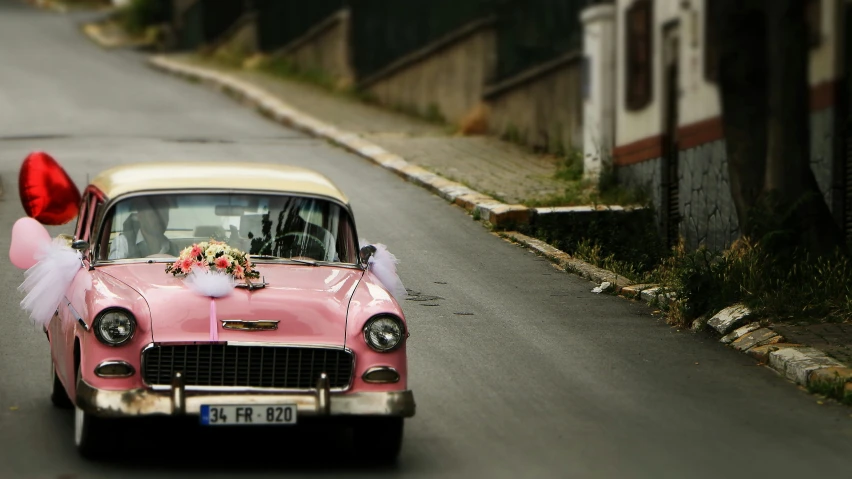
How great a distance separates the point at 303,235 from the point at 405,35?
2017 centimetres

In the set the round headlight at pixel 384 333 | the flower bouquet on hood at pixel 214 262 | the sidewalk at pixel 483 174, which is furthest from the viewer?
the sidewalk at pixel 483 174

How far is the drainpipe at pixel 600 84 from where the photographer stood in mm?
19797

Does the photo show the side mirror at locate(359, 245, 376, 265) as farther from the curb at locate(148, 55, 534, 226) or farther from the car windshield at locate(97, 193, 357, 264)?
the curb at locate(148, 55, 534, 226)

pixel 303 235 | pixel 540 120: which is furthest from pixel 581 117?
pixel 303 235

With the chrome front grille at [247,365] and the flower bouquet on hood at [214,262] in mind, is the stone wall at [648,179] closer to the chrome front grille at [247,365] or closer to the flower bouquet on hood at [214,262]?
the flower bouquet on hood at [214,262]

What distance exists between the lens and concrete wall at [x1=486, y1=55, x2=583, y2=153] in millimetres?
21188

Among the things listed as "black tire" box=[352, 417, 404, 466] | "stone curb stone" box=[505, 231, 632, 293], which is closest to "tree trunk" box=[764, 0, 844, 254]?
"stone curb stone" box=[505, 231, 632, 293]

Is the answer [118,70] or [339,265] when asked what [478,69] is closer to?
[118,70]

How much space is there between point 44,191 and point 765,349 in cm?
555

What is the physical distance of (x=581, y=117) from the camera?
20.9m

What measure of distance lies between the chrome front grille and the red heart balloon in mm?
3802

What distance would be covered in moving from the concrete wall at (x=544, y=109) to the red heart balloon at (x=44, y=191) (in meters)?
10.8

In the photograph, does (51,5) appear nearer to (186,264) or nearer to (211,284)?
(186,264)

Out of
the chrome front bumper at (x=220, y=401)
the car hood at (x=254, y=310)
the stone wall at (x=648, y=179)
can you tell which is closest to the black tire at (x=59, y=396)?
the car hood at (x=254, y=310)
